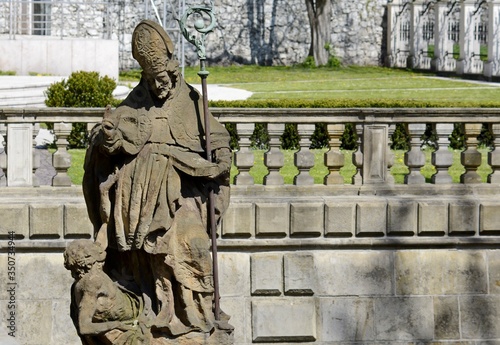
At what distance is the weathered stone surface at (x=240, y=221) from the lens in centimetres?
1147

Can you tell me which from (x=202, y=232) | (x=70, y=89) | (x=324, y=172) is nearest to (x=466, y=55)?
(x=70, y=89)

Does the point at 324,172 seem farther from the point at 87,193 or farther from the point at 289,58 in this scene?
the point at 289,58

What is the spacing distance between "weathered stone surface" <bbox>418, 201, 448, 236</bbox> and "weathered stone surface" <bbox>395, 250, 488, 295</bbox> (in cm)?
20

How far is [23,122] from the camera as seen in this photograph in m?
11.6

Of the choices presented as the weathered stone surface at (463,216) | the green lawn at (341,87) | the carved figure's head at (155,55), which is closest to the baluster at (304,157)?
the green lawn at (341,87)

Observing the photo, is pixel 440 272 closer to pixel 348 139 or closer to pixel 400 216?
pixel 400 216

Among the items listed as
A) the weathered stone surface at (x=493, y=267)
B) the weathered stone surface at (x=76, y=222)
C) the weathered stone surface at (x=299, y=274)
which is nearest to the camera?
the weathered stone surface at (x=76, y=222)

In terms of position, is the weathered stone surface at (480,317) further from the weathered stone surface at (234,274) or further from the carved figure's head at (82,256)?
the carved figure's head at (82,256)

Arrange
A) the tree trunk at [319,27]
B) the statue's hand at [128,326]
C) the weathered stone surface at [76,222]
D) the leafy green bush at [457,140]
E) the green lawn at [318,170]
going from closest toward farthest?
the statue's hand at [128,326]
the weathered stone surface at [76,222]
the green lawn at [318,170]
the leafy green bush at [457,140]
the tree trunk at [319,27]

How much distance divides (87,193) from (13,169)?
348 centimetres

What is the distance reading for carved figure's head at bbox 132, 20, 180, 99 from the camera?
26.2 ft

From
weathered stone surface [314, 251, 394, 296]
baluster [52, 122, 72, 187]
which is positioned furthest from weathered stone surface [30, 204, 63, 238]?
weathered stone surface [314, 251, 394, 296]

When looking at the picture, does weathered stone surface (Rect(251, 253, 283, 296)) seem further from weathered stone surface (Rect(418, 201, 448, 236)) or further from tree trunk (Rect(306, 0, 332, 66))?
tree trunk (Rect(306, 0, 332, 66))

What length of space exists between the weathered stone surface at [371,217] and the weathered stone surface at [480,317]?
0.98 m
